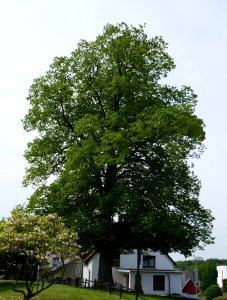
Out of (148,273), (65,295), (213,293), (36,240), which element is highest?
(148,273)

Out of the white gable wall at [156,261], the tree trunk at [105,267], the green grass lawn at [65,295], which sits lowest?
the green grass lawn at [65,295]

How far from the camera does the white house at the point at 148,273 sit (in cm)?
6378

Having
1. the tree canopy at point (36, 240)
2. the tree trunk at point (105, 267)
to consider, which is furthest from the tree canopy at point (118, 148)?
the tree canopy at point (36, 240)

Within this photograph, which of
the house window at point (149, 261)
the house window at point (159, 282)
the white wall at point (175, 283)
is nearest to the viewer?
the house window at point (159, 282)

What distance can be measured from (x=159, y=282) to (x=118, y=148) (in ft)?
120

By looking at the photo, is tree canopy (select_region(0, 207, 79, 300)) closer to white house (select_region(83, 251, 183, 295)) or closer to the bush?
white house (select_region(83, 251, 183, 295))

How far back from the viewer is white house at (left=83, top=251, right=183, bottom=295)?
63781mm

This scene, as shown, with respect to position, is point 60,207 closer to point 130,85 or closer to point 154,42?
point 130,85

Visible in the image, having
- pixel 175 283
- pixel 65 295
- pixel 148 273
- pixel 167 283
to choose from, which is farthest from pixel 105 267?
pixel 175 283

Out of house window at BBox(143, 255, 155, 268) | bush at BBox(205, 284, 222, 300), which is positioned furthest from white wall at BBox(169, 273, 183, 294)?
bush at BBox(205, 284, 222, 300)

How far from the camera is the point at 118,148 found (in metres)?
36.6

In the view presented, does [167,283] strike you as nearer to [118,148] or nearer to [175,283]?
[175,283]

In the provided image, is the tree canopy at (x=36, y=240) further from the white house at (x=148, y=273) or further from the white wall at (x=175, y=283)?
the white wall at (x=175, y=283)

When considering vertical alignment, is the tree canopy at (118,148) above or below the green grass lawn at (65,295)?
above
